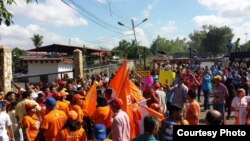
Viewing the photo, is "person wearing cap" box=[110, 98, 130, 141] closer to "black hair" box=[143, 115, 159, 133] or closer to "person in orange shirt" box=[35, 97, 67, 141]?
"person in orange shirt" box=[35, 97, 67, 141]

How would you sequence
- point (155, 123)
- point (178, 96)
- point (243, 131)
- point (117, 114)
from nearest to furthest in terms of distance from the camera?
1. point (243, 131)
2. point (155, 123)
3. point (117, 114)
4. point (178, 96)

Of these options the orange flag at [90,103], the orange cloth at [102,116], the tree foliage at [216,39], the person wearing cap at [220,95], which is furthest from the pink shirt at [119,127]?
the tree foliage at [216,39]

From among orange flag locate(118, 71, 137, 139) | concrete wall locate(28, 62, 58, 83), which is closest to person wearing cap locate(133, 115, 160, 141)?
orange flag locate(118, 71, 137, 139)

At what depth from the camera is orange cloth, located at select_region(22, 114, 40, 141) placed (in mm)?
8375

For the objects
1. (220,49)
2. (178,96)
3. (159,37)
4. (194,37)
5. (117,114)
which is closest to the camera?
(117,114)

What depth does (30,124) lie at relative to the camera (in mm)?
8445

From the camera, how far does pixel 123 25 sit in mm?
46531

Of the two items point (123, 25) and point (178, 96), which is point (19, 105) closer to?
point (178, 96)

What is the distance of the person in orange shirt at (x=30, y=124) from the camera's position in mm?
8359

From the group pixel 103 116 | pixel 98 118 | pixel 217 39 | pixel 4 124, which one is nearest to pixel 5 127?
pixel 4 124

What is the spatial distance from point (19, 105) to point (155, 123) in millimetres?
4687

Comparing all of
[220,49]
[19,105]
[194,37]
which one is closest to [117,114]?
[19,105]

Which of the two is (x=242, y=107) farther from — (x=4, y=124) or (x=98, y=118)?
(x=4, y=124)

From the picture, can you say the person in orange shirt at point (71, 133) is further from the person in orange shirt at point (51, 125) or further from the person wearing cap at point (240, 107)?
the person wearing cap at point (240, 107)
